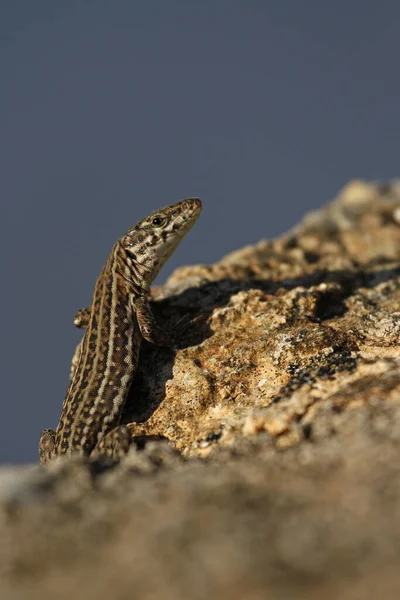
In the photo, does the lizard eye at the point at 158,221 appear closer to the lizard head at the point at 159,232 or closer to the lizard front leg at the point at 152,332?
the lizard head at the point at 159,232

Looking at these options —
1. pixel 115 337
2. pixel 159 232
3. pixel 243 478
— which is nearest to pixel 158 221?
pixel 159 232

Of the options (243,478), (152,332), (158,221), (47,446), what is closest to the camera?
A: (243,478)

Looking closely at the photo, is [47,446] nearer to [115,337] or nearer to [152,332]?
[115,337]

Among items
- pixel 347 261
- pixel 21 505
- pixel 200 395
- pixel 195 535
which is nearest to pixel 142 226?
pixel 200 395

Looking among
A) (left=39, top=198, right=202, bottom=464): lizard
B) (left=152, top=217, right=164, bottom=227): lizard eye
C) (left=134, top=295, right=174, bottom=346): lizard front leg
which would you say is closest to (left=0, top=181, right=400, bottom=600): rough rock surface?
(left=134, top=295, right=174, bottom=346): lizard front leg

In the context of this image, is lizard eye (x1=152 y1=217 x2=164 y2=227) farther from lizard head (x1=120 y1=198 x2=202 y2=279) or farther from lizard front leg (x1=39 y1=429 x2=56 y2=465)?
lizard front leg (x1=39 y1=429 x2=56 y2=465)

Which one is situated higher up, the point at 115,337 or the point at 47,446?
the point at 115,337

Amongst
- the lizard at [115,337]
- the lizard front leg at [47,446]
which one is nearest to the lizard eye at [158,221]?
the lizard at [115,337]
